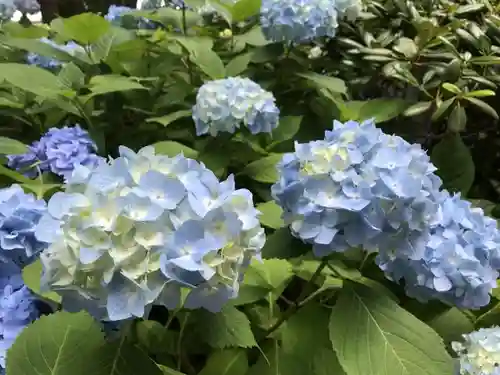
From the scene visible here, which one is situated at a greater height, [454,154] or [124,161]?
[124,161]

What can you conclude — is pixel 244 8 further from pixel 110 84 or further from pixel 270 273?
pixel 270 273

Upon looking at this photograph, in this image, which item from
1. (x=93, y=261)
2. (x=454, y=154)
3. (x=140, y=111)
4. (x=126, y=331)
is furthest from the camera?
(x=140, y=111)

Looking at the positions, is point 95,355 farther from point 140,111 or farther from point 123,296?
point 140,111

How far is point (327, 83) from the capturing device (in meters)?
1.28

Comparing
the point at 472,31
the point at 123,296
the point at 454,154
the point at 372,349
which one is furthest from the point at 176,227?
the point at 472,31

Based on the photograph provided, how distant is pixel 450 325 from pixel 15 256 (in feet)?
1.90

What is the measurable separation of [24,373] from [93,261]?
0.57 feet

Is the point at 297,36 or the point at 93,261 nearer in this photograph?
the point at 93,261

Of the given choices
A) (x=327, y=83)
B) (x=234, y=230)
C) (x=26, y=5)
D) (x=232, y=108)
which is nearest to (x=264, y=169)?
(x=232, y=108)

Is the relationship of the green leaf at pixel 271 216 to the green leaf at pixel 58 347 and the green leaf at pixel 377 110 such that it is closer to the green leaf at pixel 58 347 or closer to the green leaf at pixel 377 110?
the green leaf at pixel 58 347

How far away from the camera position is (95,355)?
607 millimetres

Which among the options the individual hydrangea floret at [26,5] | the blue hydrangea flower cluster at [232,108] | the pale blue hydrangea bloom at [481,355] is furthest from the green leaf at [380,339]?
the individual hydrangea floret at [26,5]

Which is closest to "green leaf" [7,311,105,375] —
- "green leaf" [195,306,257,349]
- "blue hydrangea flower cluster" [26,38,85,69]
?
"green leaf" [195,306,257,349]

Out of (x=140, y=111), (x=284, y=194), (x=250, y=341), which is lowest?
(x=140, y=111)
